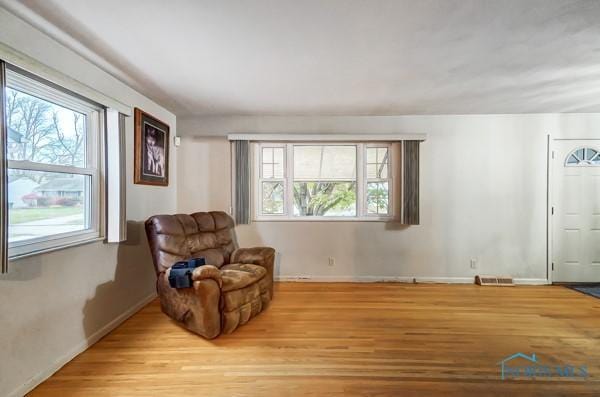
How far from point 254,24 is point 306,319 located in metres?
2.58

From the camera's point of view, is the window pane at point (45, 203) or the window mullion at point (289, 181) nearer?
the window pane at point (45, 203)

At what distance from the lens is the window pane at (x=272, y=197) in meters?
3.83

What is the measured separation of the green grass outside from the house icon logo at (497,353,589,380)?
352cm

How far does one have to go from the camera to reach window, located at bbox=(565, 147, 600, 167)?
3.56m

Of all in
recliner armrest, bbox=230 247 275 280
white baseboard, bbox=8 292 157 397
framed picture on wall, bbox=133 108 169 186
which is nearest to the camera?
white baseboard, bbox=8 292 157 397

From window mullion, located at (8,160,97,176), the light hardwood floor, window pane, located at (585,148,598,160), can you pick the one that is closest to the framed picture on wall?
window mullion, located at (8,160,97,176)

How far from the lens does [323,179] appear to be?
3.79 metres

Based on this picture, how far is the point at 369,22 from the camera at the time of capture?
65.2 inches

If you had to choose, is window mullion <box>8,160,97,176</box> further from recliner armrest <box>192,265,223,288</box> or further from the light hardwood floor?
the light hardwood floor

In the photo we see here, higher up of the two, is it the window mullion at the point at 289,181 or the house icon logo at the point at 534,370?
the window mullion at the point at 289,181

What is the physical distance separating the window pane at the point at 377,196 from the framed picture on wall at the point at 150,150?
286cm

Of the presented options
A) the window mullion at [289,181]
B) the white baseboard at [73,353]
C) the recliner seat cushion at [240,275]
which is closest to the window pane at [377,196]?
the window mullion at [289,181]

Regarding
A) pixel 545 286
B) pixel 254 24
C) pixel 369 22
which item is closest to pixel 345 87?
pixel 369 22

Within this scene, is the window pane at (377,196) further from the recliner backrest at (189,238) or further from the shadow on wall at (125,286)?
the shadow on wall at (125,286)
